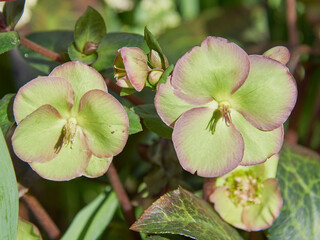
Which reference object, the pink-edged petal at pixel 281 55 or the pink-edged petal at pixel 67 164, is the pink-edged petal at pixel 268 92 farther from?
the pink-edged petal at pixel 67 164

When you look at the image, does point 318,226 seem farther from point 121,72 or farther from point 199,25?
point 199,25

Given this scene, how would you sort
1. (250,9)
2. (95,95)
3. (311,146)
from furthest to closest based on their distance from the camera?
(250,9)
(311,146)
(95,95)

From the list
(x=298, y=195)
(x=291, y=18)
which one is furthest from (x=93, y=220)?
(x=291, y=18)

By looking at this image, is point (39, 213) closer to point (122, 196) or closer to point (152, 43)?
point (122, 196)

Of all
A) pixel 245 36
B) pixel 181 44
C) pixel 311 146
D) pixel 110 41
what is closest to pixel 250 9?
pixel 245 36

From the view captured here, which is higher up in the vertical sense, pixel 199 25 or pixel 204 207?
pixel 204 207
